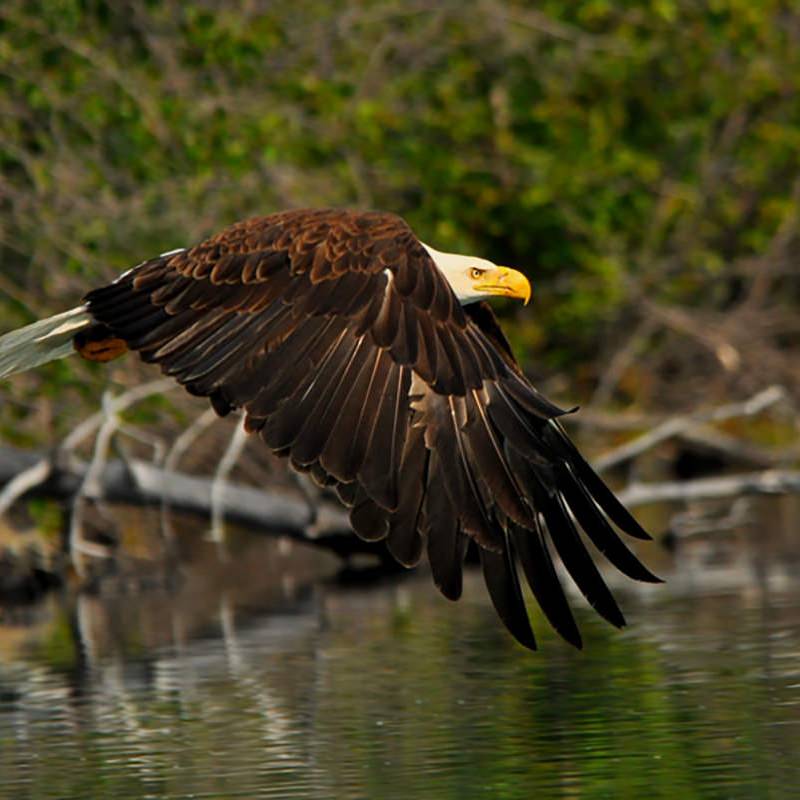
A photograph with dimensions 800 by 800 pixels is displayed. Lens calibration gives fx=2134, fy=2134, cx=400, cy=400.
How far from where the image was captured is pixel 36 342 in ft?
22.9

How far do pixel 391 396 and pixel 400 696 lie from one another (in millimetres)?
1514

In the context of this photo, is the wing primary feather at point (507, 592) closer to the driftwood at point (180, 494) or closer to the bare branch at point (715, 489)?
the driftwood at point (180, 494)

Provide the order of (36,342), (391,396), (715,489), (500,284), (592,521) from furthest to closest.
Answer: (715,489) < (36,342) < (500,284) < (592,521) < (391,396)

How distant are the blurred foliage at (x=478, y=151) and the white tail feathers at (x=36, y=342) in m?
3.80

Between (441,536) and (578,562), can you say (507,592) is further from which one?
(578,562)

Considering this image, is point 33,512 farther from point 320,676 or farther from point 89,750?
point 89,750

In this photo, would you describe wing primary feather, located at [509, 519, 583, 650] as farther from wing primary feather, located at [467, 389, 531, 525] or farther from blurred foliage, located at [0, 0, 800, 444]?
blurred foliage, located at [0, 0, 800, 444]

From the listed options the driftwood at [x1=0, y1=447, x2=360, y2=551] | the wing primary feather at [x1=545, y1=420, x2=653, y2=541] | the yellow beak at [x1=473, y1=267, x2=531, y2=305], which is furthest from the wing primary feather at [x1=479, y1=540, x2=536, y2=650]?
the driftwood at [x1=0, y1=447, x2=360, y2=551]

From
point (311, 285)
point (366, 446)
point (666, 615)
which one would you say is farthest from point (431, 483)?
point (666, 615)

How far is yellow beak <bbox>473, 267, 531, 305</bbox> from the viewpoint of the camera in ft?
22.0

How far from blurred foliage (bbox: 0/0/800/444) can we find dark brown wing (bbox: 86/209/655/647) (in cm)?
474

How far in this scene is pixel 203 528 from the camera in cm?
1377

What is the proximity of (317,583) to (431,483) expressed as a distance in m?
5.70

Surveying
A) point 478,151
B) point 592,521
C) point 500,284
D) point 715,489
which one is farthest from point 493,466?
point 478,151
